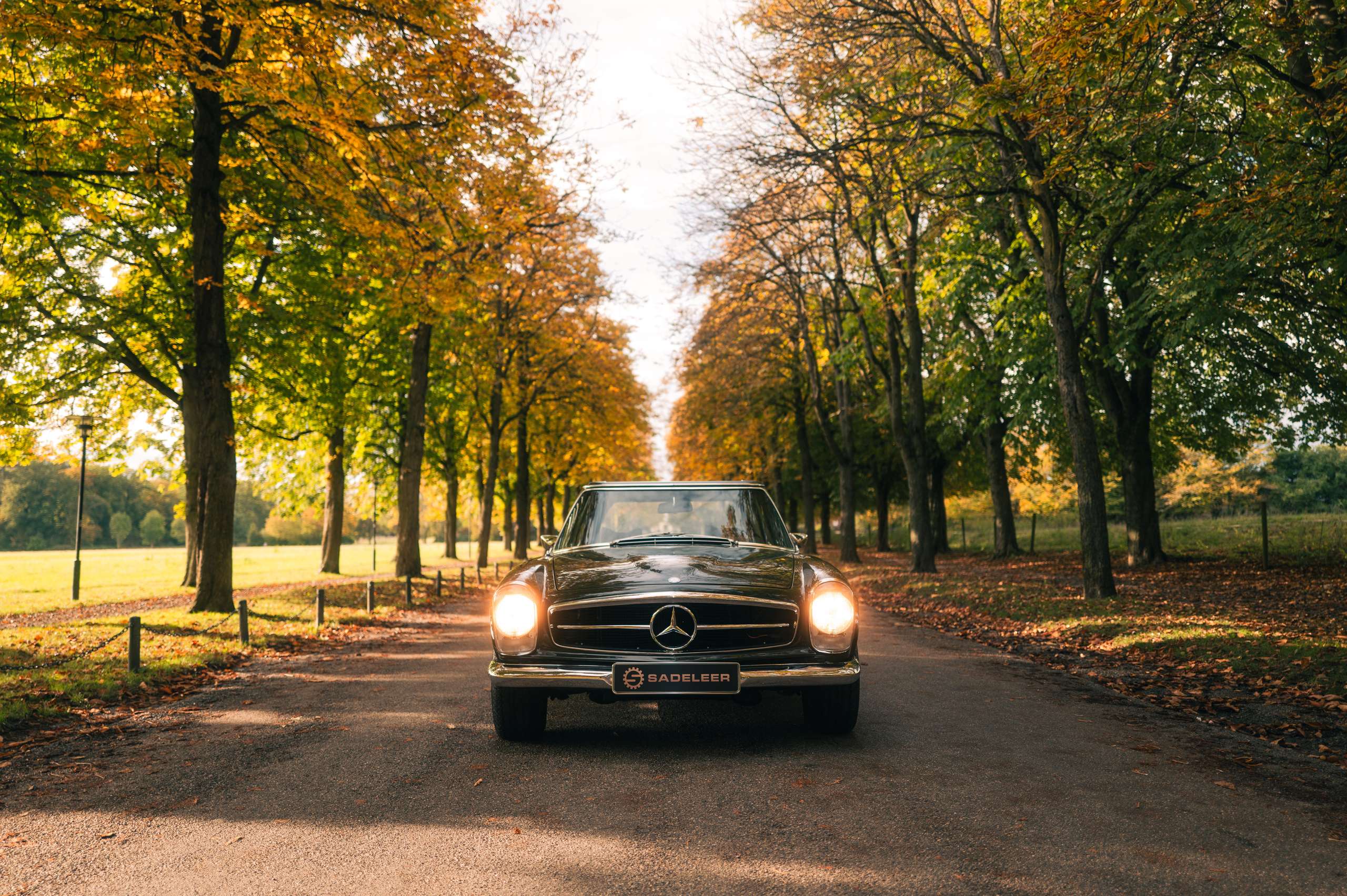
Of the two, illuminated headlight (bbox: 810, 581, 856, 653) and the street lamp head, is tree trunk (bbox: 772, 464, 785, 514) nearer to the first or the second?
the street lamp head

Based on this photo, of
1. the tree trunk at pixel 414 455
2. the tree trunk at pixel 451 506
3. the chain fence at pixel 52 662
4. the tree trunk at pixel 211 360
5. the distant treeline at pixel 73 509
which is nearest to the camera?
the chain fence at pixel 52 662

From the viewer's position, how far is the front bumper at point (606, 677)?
490cm

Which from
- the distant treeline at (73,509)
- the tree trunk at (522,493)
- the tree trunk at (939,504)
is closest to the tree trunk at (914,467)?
the tree trunk at (939,504)

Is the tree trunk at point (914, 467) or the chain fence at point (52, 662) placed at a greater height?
the tree trunk at point (914, 467)

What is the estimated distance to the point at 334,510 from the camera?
2517 cm

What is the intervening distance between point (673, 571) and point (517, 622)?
997 millimetres

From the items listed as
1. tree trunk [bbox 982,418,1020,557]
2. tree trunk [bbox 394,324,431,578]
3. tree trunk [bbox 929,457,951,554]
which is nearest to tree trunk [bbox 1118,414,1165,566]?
tree trunk [bbox 982,418,1020,557]

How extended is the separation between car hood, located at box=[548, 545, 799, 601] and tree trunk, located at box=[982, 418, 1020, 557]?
74.6 feet

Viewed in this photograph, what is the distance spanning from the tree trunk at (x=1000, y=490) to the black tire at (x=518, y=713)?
78.5 feet

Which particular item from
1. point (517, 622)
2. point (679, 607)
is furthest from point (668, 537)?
point (517, 622)

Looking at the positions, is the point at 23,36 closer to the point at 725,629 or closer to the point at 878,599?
the point at 725,629

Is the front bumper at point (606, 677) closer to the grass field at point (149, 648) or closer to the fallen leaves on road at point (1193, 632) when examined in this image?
the fallen leaves on road at point (1193, 632)

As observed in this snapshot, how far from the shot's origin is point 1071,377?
13.0 m

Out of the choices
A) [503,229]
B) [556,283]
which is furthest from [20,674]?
[556,283]
